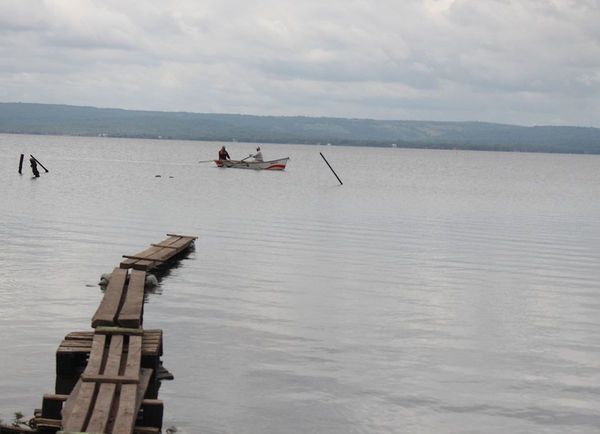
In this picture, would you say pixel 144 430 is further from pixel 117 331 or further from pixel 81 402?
pixel 117 331

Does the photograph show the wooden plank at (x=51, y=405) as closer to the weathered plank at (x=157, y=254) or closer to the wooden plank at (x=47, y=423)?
the wooden plank at (x=47, y=423)

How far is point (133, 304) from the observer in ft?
64.8

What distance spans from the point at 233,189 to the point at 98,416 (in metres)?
70.6

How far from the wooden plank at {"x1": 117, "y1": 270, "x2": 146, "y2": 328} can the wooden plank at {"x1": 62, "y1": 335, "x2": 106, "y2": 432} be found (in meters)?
2.16

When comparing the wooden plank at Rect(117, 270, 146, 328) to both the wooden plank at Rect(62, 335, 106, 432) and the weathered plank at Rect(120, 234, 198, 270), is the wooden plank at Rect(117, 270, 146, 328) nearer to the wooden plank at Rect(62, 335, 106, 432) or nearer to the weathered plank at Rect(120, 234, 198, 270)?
the wooden plank at Rect(62, 335, 106, 432)

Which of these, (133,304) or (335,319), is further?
(335,319)

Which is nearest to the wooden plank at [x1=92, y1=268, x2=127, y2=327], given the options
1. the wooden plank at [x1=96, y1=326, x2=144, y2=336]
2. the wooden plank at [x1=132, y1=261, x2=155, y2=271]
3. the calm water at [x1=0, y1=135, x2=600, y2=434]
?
the wooden plank at [x1=96, y1=326, x2=144, y2=336]

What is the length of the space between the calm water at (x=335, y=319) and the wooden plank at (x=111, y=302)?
1006 millimetres

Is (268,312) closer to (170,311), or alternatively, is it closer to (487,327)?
(170,311)

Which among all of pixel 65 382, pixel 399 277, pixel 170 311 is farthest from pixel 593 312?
pixel 65 382

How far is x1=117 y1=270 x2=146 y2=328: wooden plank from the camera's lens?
17.7 meters

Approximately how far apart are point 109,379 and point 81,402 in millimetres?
982

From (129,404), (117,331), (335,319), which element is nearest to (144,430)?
(129,404)

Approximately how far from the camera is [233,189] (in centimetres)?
8281
